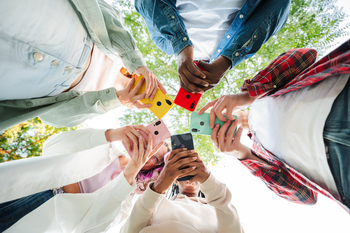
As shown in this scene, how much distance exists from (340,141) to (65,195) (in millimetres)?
1857

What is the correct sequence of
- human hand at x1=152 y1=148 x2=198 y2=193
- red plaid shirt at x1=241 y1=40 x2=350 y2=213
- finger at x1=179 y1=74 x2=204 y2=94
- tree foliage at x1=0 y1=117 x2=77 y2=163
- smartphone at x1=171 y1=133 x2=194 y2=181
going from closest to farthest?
red plaid shirt at x1=241 y1=40 x2=350 y2=213, finger at x1=179 y1=74 x2=204 y2=94, human hand at x1=152 y1=148 x2=198 y2=193, smartphone at x1=171 y1=133 x2=194 y2=181, tree foliage at x1=0 y1=117 x2=77 y2=163

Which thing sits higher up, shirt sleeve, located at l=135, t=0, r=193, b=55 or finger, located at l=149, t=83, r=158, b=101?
shirt sleeve, located at l=135, t=0, r=193, b=55

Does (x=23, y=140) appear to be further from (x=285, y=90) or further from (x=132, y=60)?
(x=285, y=90)

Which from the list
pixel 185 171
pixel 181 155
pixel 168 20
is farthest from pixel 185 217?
pixel 168 20

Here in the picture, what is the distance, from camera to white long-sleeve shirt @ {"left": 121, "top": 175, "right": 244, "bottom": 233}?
1174 millimetres

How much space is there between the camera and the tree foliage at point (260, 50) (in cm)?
160

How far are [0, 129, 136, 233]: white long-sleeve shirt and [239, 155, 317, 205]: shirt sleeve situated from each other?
1.09 m

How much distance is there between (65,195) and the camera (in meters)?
1.26

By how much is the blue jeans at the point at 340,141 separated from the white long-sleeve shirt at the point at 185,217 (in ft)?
2.36

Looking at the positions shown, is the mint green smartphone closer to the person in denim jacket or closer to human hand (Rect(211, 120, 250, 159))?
human hand (Rect(211, 120, 250, 159))

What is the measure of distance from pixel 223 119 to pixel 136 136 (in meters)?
0.78

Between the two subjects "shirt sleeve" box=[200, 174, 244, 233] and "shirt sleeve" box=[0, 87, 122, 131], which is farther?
"shirt sleeve" box=[200, 174, 244, 233]

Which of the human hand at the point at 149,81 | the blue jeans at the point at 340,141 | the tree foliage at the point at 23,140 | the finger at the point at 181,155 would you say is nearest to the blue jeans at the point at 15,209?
the finger at the point at 181,155

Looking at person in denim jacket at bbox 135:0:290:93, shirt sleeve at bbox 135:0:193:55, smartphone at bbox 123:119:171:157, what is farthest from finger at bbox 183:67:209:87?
smartphone at bbox 123:119:171:157
